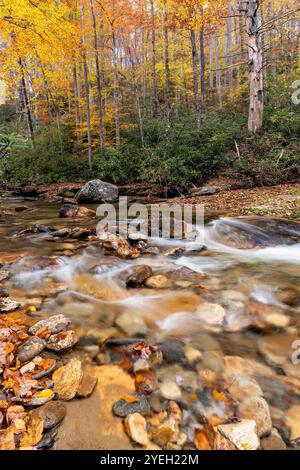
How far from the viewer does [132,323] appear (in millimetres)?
3354

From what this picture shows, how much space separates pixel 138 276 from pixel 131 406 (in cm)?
226

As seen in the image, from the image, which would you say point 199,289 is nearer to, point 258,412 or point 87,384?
point 258,412

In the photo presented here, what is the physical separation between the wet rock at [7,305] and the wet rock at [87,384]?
4.70 feet

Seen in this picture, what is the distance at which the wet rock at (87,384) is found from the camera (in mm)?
2277

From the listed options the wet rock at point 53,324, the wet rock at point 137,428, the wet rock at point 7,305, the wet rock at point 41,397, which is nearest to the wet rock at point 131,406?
the wet rock at point 137,428

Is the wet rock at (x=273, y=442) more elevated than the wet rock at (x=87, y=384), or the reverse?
the wet rock at (x=87, y=384)

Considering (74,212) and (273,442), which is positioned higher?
(74,212)

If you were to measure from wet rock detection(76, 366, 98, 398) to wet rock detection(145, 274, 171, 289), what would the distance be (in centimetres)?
181

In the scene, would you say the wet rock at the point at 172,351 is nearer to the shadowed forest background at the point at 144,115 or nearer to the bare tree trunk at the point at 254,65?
the shadowed forest background at the point at 144,115

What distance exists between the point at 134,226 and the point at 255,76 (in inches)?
308

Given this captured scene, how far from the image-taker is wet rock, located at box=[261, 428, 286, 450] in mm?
1917

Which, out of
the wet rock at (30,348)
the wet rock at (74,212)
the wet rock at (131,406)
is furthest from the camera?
the wet rock at (74,212)

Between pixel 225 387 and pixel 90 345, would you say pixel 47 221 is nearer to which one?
pixel 90 345

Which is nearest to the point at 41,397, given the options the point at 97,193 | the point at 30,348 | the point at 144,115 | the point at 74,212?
the point at 30,348
